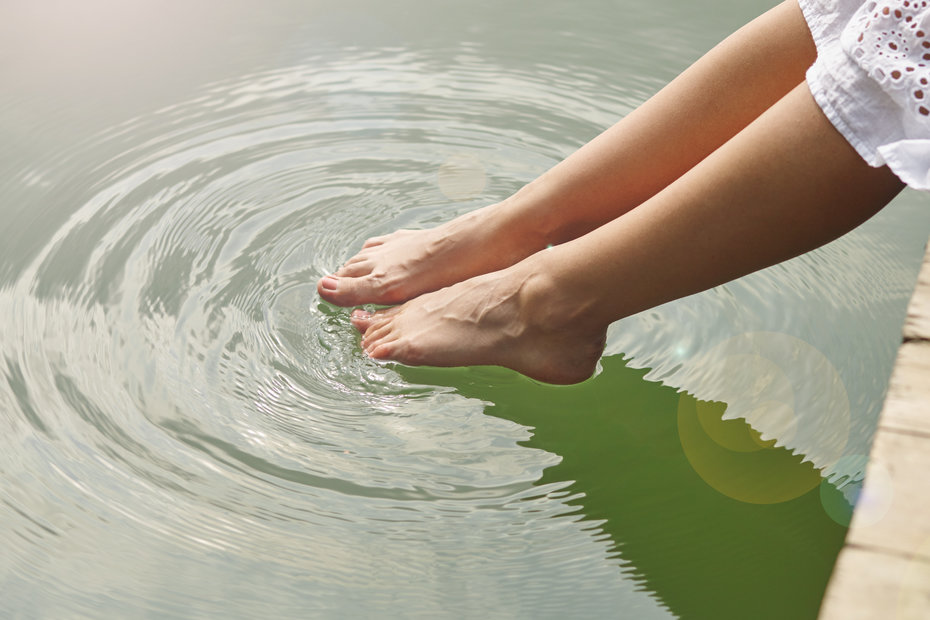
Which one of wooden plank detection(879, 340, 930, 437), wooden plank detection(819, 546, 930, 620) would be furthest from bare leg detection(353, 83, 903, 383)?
wooden plank detection(819, 546, 930, 620)

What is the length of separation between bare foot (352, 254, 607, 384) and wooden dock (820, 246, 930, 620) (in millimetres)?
358

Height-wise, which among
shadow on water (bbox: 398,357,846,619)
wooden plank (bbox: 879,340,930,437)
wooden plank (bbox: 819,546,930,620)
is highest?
wooden plank (bbox: 879,340,930,437)

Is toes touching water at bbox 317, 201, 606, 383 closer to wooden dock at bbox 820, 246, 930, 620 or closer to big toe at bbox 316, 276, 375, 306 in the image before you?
big toe at bbox 316, 276, 375, 306

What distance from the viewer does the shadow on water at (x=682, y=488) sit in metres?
0.79

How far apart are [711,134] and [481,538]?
0.48 m

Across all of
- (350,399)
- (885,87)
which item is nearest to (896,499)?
(885,87)

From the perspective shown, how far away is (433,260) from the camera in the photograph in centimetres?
112

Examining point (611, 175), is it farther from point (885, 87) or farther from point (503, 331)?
point (885, 87)

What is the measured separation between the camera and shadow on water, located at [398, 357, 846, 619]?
0.79 metres

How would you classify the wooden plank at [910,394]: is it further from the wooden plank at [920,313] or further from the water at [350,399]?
the water at [350,399]

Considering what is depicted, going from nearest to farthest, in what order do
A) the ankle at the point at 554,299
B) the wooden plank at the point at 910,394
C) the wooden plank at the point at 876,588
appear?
1. the wooden plank at the point at 876,588
2. the wooden plank at the point at 910,394
3. the ankle at the point at 554,299

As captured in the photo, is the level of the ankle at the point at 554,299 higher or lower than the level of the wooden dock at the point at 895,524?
higher

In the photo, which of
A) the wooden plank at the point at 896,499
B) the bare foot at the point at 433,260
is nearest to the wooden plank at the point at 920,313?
the wooden plank at the point at 896,499

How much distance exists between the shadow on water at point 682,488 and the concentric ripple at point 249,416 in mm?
29
